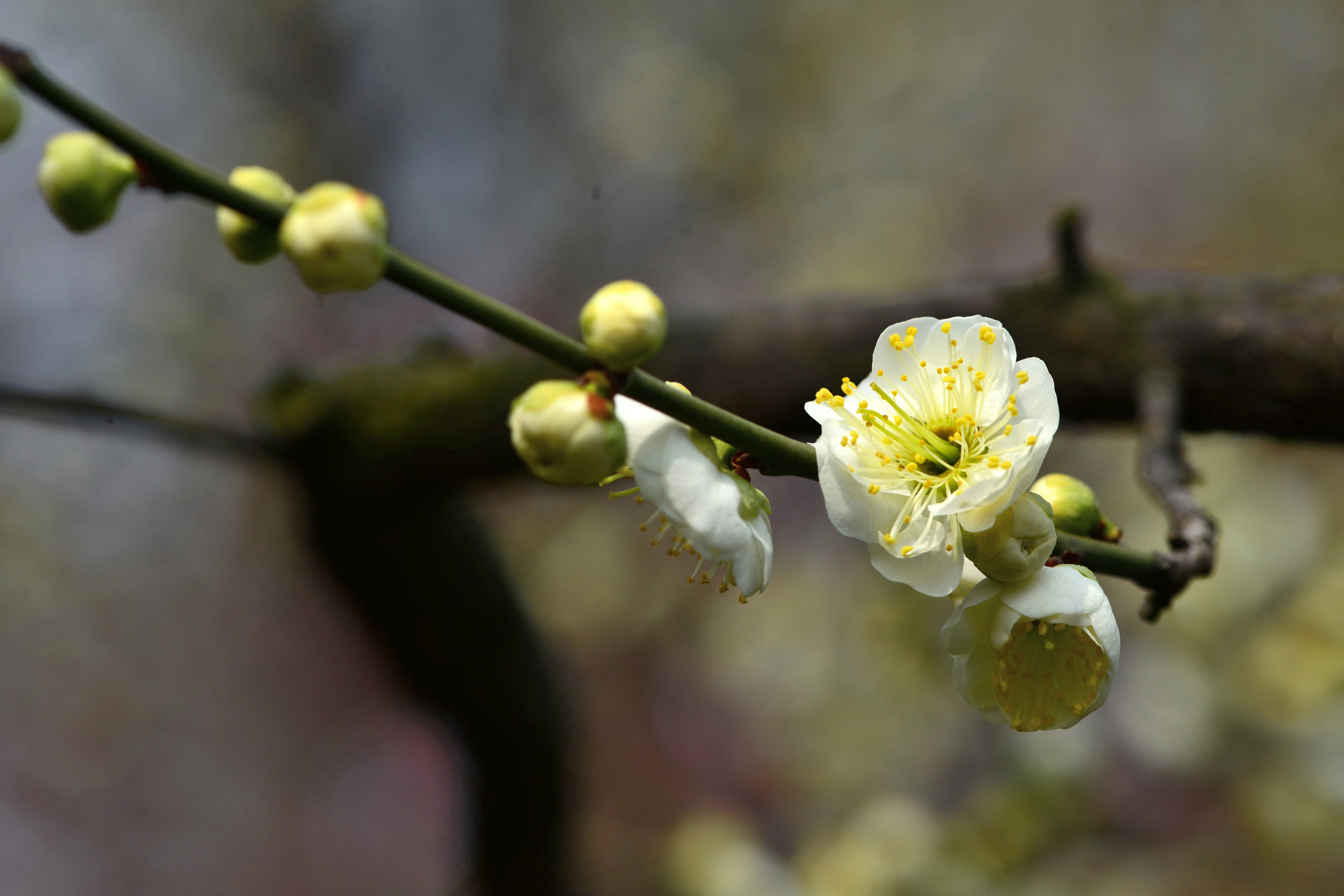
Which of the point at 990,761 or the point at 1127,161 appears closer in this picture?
the point at 990,761

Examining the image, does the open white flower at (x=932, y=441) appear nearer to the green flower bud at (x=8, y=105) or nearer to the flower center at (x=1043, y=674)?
the flower center at (x=1043, y=674)

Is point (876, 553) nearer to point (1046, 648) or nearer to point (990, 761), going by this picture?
point (1046, 648)

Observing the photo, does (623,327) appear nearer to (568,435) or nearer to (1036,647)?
(568,435)

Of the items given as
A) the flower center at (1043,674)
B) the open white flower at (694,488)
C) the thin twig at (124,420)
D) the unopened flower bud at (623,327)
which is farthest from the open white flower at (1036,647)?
the thin twig at (124,420)

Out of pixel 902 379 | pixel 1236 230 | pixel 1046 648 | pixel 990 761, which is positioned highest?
pixel 1236 230

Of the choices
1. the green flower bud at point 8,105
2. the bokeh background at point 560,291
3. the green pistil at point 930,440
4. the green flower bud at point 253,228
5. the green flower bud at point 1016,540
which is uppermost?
the bokeh background at point 560,291

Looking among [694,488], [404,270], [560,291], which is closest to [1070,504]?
[694,488]

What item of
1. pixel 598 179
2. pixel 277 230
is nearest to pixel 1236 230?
pixel 598 179
